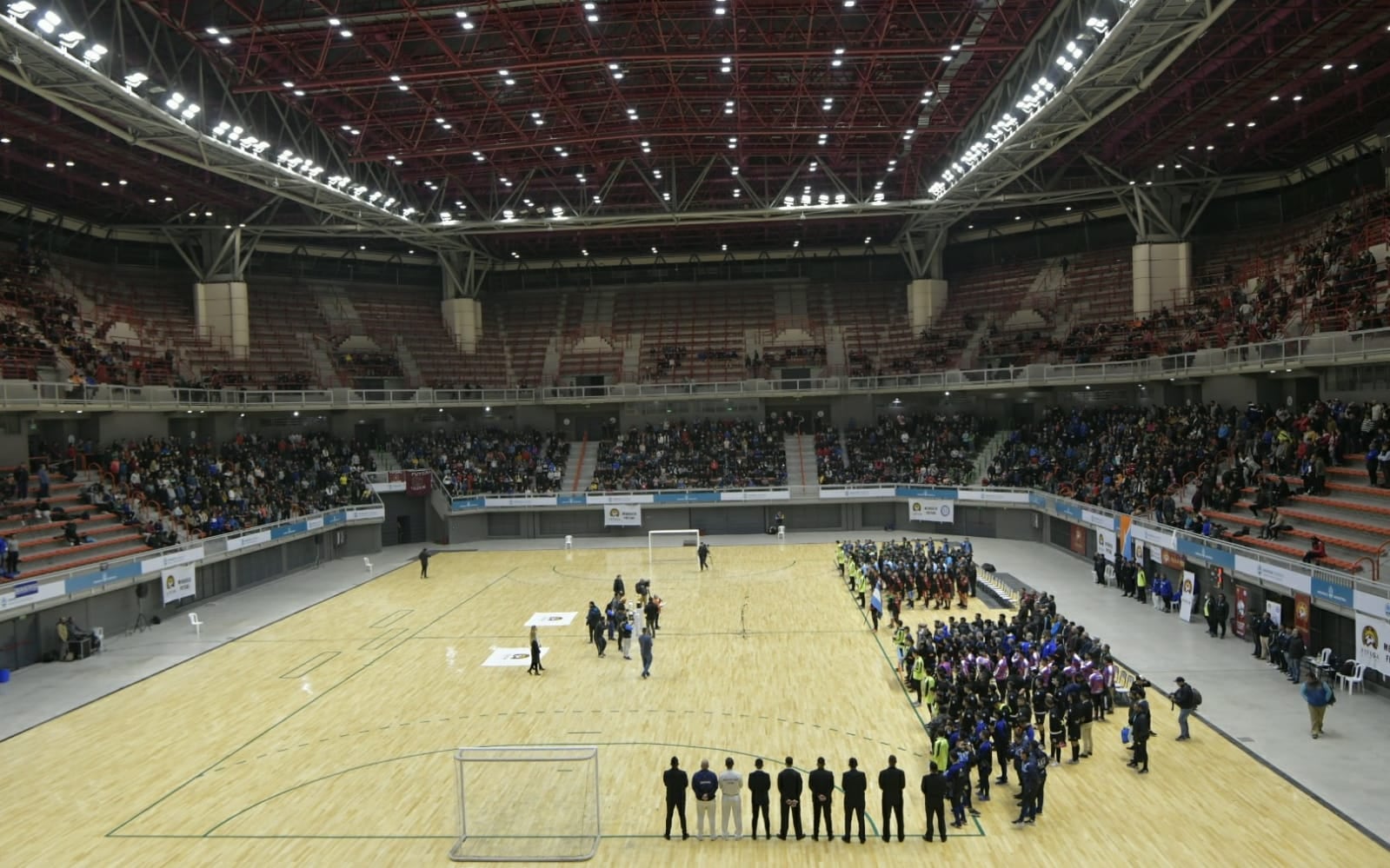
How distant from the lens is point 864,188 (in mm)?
46125

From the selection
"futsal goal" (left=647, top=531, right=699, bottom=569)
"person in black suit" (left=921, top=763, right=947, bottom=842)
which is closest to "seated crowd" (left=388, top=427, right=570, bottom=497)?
"futsal goal" (left=647, top=531, right=699, bottom=569)

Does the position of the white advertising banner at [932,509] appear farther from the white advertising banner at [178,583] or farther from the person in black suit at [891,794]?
the person in black suit at [891,794]

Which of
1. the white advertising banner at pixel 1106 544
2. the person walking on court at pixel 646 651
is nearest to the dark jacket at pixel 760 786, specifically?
the person walking on court at pixel 646 651

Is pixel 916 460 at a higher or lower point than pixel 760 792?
higher

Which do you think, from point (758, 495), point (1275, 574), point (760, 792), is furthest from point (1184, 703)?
point (758, 495)

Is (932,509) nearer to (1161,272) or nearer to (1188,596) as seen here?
(1161,272)

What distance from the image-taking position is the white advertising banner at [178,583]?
95.0 ft

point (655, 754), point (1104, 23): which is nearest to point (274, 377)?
point (655, 754)

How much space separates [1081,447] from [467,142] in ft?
96.2

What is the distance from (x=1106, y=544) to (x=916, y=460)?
16.3m

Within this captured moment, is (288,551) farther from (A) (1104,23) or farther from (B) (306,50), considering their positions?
(A) (1104,23)

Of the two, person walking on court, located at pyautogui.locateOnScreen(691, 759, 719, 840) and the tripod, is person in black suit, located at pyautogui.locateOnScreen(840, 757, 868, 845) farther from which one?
the tripod

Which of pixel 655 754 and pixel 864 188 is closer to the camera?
pixel 655 754

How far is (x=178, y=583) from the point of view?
1164 inches
